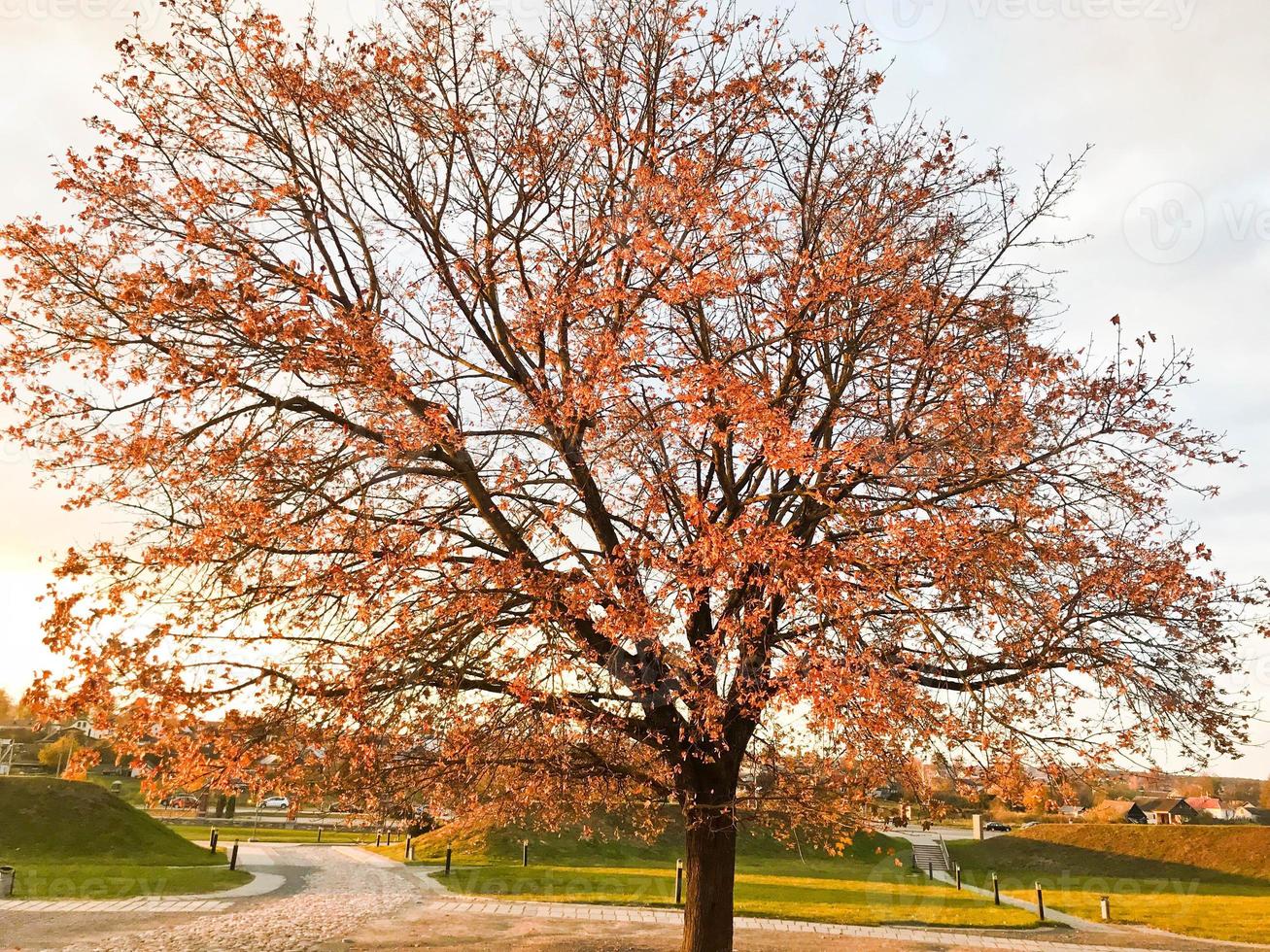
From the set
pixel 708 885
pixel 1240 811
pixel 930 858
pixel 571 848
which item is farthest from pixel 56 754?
pixel 1240 811

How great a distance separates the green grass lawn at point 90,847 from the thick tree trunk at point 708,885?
18538mm

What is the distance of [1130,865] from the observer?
39688mm

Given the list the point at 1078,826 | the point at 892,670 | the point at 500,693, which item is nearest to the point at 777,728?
the point at 892,670

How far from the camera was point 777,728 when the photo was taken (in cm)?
1109

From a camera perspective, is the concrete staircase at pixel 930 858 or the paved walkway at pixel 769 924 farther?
the concrete staircase at pixel 930 858

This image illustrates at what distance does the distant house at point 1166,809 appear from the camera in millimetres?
63231

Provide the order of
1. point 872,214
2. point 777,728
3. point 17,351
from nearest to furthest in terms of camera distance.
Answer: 1. point 17,351
2. point 872,214
3. point 777,728

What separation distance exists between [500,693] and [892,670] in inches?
191

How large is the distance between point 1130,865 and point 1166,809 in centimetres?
3078

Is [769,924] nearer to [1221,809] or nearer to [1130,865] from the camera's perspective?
[1130,865]

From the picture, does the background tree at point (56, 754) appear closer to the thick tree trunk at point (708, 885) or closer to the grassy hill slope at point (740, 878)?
the grassy hill slope at point (740, 878)

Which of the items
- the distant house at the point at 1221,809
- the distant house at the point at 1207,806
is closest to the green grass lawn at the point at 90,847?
the distant house at the point at 1207,806

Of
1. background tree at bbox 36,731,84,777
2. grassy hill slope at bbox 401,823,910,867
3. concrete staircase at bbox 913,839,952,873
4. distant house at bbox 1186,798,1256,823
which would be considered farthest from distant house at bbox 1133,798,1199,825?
background tree at bbox 36,731,84,777

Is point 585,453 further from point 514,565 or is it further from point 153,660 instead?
point 153,660
